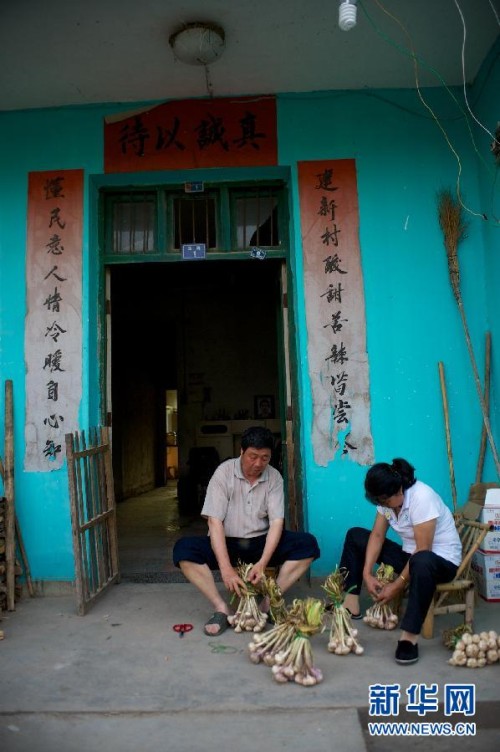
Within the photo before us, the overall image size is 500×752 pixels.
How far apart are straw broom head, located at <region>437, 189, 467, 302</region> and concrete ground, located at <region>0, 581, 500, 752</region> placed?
230 cm

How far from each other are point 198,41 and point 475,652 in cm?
394

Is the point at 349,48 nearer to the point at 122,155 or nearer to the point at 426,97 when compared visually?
the point at 426,97

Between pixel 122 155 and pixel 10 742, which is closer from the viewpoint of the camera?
pixel 10 742

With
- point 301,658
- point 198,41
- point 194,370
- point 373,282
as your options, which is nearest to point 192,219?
point 198,41

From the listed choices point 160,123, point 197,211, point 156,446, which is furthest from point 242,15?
point 156,446

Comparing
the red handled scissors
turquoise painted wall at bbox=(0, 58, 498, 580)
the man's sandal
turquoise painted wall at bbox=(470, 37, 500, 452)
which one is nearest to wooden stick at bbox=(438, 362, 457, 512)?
turquoise painted wall at bbox=(0, 58, 498, 580)

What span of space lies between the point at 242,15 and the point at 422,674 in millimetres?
3958

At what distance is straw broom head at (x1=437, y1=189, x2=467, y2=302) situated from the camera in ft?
13.8

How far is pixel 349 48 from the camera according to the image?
401 centimetres

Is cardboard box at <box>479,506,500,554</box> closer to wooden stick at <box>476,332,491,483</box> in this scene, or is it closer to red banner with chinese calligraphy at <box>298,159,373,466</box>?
wooden stick at <box>476,332,491,483</box>

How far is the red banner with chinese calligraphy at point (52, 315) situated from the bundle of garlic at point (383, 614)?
2396mm

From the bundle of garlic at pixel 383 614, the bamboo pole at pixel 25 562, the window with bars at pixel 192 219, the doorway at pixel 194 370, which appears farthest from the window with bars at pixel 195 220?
the doorway at pixel 194 370

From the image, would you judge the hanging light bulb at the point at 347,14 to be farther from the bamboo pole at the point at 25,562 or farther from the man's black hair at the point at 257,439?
the bamboo pole at the point at 25,562

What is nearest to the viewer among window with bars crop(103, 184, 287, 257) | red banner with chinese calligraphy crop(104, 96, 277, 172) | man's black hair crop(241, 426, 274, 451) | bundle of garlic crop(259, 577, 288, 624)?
bundle of garlic crop(259, 577, 288, 624)
